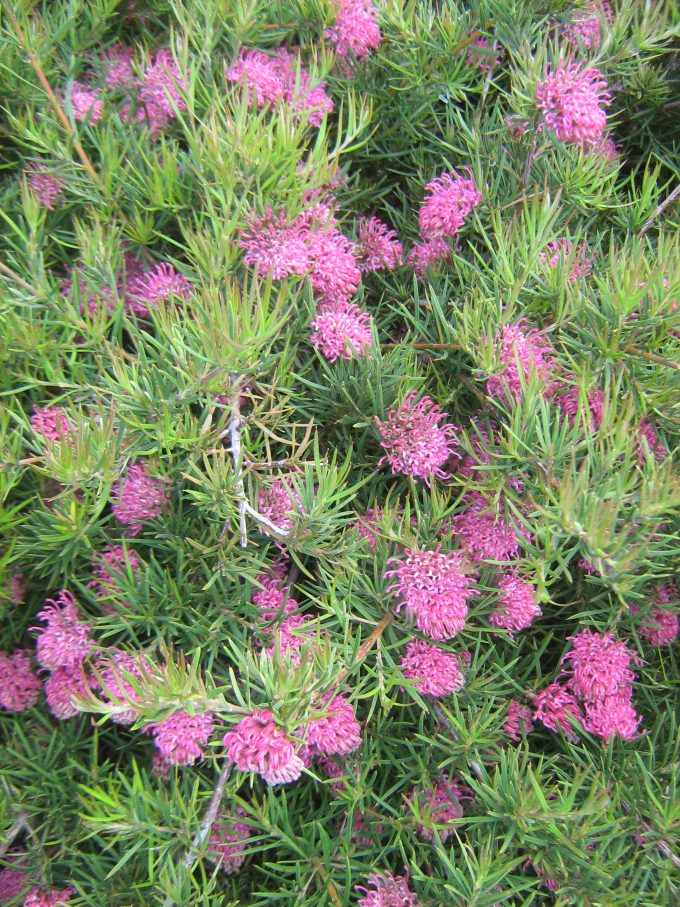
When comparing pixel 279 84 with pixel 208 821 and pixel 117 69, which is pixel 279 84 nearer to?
pixel 117 69

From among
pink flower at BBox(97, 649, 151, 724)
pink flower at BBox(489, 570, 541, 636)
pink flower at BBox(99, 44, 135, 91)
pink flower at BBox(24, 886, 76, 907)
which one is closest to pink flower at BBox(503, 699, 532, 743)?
pink flower at BBox(489, 570, 541, 636)

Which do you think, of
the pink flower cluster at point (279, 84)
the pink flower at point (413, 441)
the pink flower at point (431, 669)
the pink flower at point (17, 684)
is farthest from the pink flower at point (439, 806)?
the pink flower cluster at point (279, 84)

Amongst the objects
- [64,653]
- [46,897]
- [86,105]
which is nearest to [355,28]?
[86,105]

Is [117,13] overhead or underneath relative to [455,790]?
A: overhead

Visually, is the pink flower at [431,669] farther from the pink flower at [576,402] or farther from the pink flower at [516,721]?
the pink flower at [576,402]

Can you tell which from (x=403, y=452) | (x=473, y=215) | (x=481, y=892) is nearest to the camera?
(x=481, y=892)

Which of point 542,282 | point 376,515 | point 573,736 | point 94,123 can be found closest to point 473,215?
point 542,282

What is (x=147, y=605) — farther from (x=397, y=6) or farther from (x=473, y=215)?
(x=397, y=6)

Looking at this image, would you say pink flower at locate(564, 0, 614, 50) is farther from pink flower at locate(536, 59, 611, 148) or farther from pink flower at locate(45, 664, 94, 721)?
pink flower at locate(45, 664, 94, 721)
